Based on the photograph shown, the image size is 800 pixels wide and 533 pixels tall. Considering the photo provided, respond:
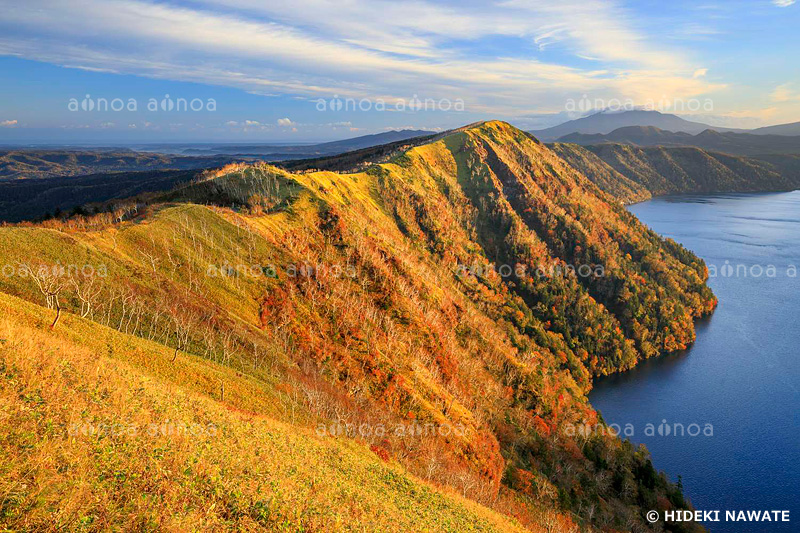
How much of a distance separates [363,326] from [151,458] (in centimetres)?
6130

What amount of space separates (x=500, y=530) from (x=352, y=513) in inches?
745

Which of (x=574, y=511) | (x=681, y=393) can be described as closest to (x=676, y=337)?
(x=681, y=393)

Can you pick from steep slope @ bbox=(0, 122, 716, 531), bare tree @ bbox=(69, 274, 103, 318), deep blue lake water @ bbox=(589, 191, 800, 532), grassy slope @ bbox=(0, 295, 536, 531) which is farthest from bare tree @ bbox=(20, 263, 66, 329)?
deep blue lake water @ bbox=(589, 191, 800, 532)

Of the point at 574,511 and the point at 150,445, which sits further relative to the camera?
the point at 574,511

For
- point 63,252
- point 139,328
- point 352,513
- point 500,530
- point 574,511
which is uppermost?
point 63,252

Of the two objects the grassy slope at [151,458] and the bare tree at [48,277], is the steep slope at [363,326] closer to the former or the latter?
the bare tree at [48,277]

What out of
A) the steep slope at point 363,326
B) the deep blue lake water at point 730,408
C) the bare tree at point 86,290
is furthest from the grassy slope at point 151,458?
the deep blue lake water at point 730,408

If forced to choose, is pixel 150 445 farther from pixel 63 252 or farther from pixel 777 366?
pixel 777 366

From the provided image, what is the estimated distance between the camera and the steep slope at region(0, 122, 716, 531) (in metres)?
48.3

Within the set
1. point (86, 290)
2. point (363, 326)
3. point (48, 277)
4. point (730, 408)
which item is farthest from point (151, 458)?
point (730, 408)

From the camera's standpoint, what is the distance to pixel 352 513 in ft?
87.9

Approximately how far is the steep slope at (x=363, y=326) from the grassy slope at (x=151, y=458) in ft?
7.56

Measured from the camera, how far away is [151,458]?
837 inches

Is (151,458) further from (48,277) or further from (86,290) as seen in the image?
(48,277)
